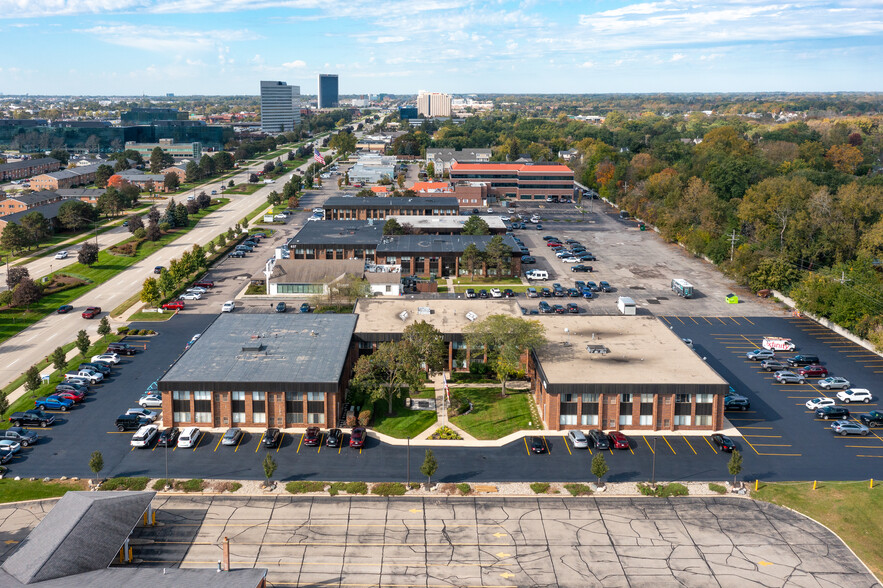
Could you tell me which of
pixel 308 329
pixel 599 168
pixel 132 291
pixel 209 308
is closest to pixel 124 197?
pixel 132 291

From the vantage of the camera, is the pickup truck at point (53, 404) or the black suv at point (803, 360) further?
the black suv at point (803, 360)

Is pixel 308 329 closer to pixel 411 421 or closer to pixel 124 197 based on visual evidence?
pixel 411 421

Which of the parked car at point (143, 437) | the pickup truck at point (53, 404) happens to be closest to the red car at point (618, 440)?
the parked car at point (143, 437)

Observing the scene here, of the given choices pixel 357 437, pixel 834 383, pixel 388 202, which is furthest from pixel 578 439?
pixel 388 202

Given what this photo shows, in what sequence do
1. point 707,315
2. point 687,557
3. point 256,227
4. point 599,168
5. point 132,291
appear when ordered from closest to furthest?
point 687,557 < point 707,315 < point 132,291 < point 256,227 < point 599,168

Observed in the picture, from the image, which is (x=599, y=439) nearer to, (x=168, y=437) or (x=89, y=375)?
(x=168, y=437)

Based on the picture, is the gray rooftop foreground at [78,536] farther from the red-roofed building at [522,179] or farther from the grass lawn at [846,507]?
the red-roofed building at [522,179]

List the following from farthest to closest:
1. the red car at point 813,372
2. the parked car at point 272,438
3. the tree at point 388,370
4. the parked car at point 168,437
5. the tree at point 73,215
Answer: the tree at point 73,215
the red car at point 813,372
the tree at point 388,370
the parked car at point 168,437
the parked car at point 272,438
